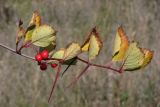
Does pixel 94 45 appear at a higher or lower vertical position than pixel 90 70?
higher

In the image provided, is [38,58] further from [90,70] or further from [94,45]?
[90,70]

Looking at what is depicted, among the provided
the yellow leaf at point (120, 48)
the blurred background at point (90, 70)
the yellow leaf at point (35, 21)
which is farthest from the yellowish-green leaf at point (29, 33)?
the blurred background at point (90, 70)

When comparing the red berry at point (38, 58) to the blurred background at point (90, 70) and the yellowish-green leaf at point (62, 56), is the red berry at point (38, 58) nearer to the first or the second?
the yellowish-green leaf at point (62, 56)

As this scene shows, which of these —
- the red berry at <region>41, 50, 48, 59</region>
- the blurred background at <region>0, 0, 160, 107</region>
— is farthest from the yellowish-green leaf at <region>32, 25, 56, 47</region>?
the blurred background at <region>0, 0, 160, 107</region>

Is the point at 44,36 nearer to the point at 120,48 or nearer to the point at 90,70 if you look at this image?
the point at 120,48

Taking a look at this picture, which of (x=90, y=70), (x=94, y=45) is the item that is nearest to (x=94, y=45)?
(x=94, y=45)

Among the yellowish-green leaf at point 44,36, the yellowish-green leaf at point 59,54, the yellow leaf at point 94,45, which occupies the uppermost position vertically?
the yellow leaf at point 94,45

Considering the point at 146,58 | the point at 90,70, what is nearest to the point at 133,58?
the point at 146,58

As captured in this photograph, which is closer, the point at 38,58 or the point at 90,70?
the point at 38,58
